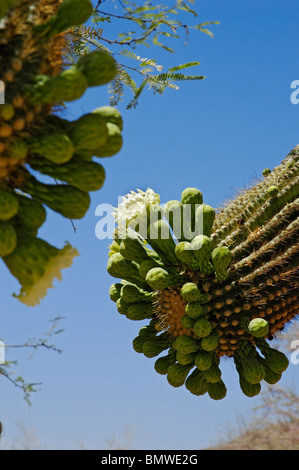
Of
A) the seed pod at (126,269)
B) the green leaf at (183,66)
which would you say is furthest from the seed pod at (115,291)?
the green leaf at (183,66)

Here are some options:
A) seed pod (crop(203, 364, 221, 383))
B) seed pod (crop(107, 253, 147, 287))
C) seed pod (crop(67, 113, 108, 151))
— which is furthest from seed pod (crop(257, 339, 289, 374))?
seed pod (crop(67, 113, 108, 151))

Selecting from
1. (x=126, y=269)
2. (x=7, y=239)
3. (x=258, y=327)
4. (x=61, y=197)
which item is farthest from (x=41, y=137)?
(x=258, y=327)

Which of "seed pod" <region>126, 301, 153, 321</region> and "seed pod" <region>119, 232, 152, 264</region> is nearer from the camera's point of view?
"seed pod" <region>119, 232, 152, 264</region>

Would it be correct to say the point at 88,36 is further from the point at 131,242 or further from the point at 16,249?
the point at 16,249

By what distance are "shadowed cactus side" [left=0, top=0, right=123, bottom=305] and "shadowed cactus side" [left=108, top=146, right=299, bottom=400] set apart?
45.3 inches

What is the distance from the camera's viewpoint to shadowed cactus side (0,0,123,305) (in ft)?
6.12

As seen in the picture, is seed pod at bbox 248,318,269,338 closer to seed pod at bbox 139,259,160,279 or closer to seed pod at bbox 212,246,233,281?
seed pod at bbox 212,246,233,281

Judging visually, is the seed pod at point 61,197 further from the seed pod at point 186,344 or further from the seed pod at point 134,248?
the seed pod at point 186,344

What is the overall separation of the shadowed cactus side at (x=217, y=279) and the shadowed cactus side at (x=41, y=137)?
115 centimetres

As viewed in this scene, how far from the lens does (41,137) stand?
1.93 m

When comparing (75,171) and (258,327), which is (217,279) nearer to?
(258,327)

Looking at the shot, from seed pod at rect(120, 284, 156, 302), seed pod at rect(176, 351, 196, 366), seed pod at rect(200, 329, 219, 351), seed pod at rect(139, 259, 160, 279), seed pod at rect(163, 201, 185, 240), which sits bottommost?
seed pod at rect(176, 351, 196, 366)

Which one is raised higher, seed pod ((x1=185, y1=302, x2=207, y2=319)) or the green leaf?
the green leaf

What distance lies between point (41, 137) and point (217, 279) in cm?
154
